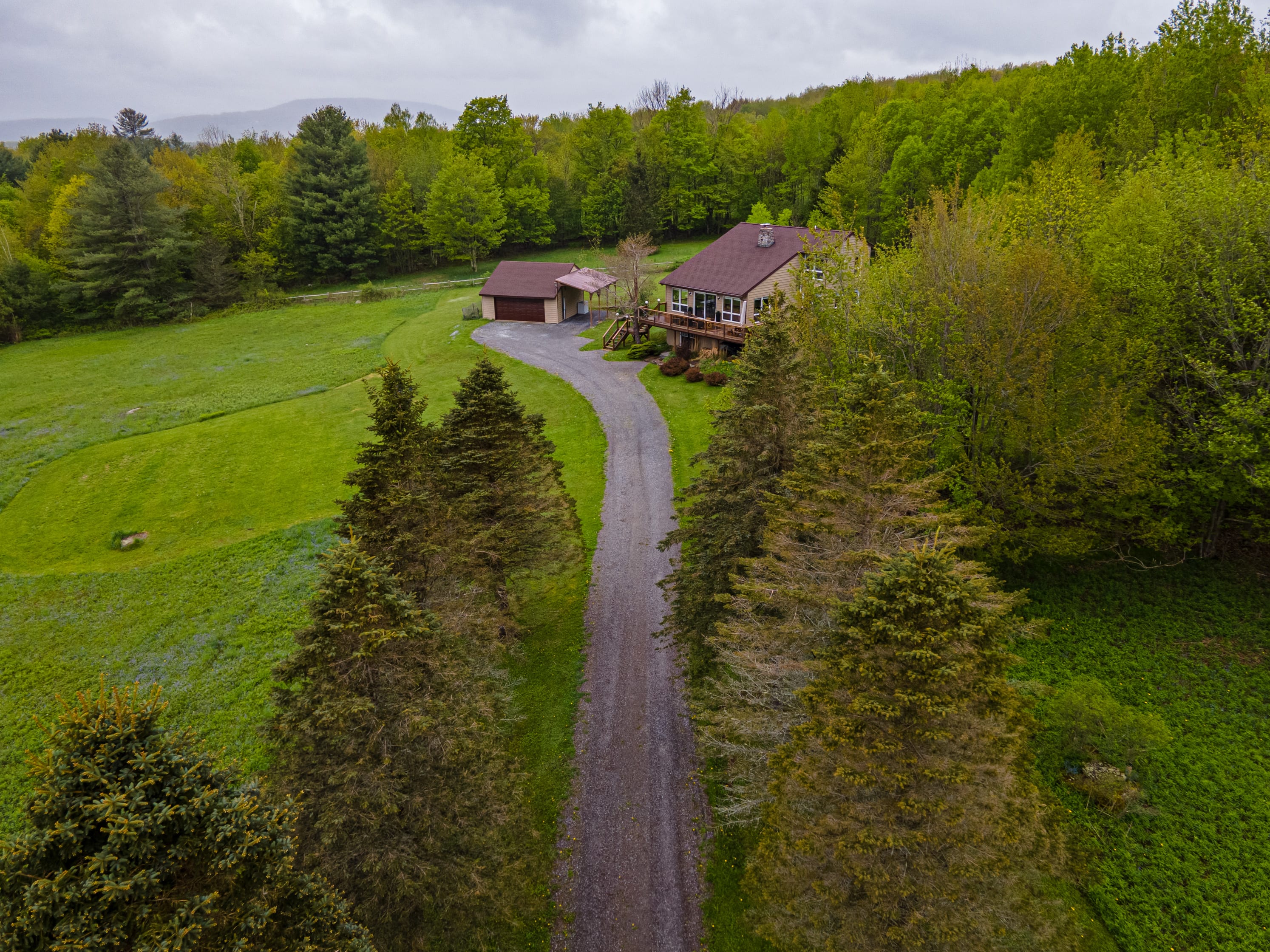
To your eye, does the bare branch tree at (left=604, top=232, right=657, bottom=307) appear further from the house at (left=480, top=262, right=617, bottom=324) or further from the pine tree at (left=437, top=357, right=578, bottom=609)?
the pine tree at (left=437, top=357, right=578, bottom=609)

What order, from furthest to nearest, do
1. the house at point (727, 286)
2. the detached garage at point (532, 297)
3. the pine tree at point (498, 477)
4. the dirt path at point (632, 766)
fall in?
1. the detached garage at point (532, 297)
2. the house at point (727, 286)
3. the pine tree at point (498, 477)
4. the dirt path at point (632, 766)

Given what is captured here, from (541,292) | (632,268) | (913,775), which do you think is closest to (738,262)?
(632,268)

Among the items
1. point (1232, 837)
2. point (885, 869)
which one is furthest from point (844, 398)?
point (1232, 837)

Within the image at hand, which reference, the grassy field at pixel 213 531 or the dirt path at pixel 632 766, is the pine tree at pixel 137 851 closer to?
the dirt path at pixel 632 766

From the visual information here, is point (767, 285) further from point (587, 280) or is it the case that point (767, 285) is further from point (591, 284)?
point (587, 280)

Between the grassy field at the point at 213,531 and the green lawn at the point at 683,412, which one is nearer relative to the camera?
the grassy field at the point at 213,531

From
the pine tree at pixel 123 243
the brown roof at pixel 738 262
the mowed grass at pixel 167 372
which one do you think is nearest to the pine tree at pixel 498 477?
the brown roof at pixel 738 262
